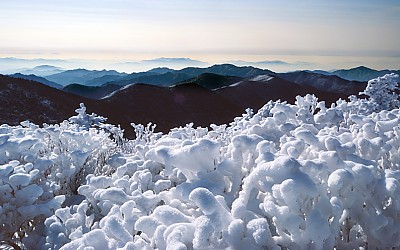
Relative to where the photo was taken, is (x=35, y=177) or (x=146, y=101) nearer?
(x=35, y=177)

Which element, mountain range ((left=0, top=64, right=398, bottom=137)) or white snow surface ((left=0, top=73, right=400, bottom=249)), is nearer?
white snow surface ((left=0, top=73, right=400, bottom=249))

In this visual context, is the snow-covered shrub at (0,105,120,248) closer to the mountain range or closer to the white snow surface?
the white snow surface

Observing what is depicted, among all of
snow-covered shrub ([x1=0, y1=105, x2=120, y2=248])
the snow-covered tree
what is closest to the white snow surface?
snow-covered shrub ([x1=0, y1=105, x2=120, y2=248])

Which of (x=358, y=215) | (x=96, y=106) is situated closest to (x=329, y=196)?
(x=358, y=215)

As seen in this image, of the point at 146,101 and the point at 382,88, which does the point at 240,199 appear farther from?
the point at 146,101

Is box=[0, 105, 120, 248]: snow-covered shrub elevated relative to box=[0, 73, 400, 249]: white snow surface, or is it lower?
lower

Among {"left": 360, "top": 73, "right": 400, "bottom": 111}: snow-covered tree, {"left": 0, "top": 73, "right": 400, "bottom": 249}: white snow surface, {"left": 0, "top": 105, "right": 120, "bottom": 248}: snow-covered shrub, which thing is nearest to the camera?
{"left": 0, "top": 73, "right": 400, "bottom": 249}: white snow surface

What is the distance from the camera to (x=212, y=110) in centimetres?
3838

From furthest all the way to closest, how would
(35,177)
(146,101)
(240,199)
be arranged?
1. (146,101)
2. (35,177)
3. (240,199)

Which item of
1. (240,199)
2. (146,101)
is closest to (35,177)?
(240,199)

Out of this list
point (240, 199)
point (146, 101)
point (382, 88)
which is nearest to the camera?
point (240, 199)

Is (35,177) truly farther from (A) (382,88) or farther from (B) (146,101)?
(B) (146,101)

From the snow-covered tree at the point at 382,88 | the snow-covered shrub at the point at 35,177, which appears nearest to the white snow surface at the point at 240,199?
the snow-covered shrub at the point at 35,177

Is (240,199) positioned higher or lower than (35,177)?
higher
